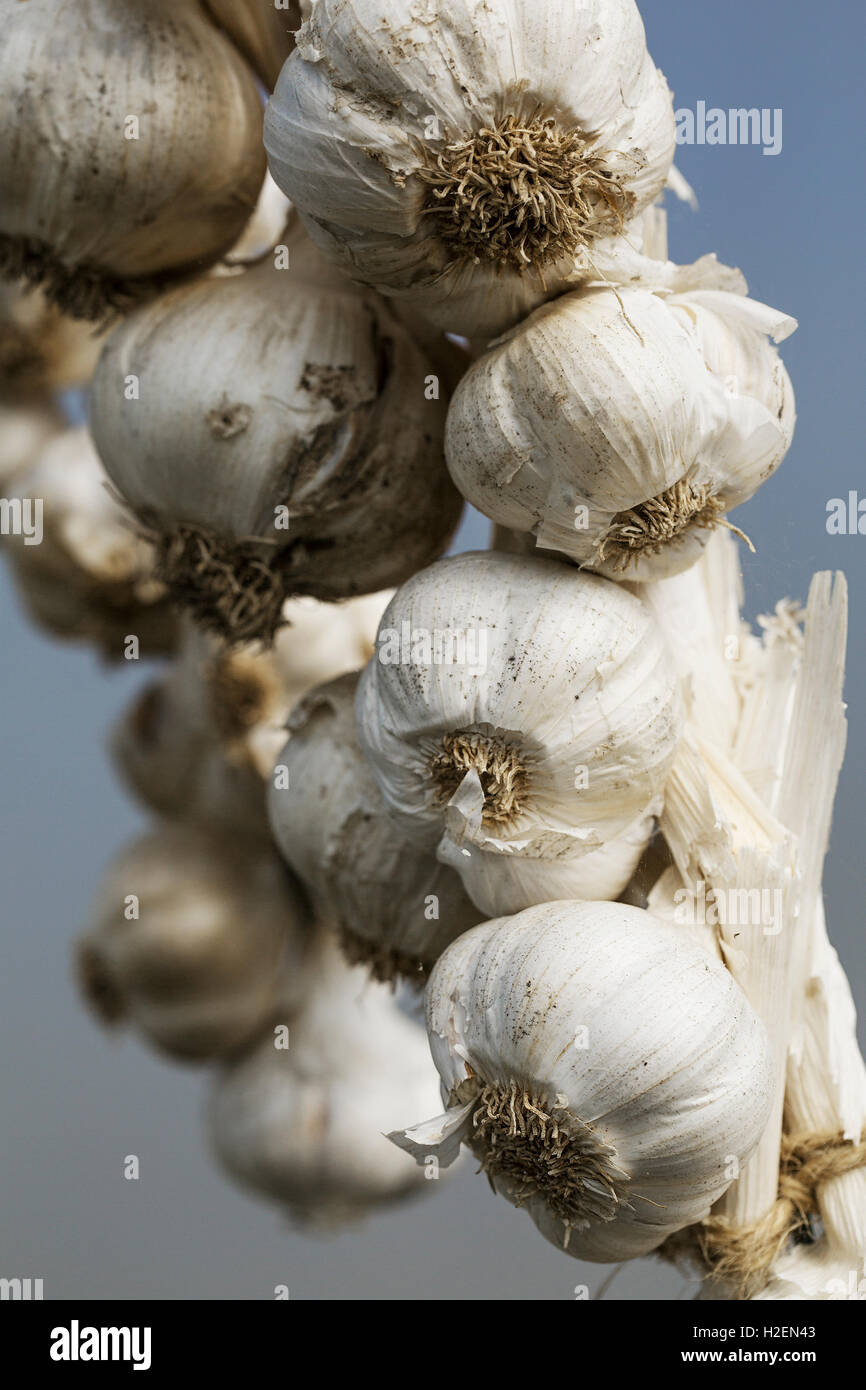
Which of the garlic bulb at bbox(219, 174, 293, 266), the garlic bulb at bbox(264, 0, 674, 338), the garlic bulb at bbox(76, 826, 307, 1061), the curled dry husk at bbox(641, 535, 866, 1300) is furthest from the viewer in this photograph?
the garlic bulb at bbox(76, 826, 307, 1061)

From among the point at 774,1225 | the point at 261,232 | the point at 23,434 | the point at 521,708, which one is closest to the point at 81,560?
the point at 23,434

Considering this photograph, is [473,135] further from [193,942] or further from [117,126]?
[193,942]

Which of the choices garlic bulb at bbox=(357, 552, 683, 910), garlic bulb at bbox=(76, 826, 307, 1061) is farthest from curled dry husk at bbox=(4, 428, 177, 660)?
garlic bulb at bbox=(357, 552, 683, 910)

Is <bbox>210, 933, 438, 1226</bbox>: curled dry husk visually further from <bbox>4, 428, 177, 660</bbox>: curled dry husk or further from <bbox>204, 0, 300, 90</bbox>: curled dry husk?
<bbox>204, 0, 300, 90</bbox>: curled dry husk

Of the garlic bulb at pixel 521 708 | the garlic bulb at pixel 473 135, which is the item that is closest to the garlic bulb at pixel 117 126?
the garlic bulb at pixel 473 135

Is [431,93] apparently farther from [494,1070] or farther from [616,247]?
[494,1070]
